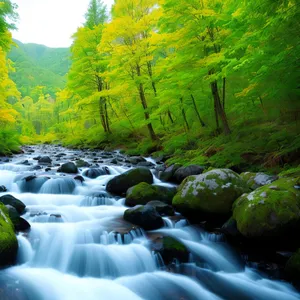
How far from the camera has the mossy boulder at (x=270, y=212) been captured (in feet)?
15.9

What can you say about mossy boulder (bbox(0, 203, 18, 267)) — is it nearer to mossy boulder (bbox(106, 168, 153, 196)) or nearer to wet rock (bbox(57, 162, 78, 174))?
mossy boulder (bbox(106, 168, 153, 196))

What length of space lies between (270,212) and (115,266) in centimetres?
285

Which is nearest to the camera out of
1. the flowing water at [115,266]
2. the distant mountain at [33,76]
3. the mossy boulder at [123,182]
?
the flowing water at [115,266]

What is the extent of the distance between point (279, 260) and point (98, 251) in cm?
311

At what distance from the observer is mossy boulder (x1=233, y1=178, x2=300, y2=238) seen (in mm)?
4844

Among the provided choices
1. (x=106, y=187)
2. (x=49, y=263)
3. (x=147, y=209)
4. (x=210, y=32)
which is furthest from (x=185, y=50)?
(x=49, y=263)

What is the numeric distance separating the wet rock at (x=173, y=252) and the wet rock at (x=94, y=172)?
580 cm

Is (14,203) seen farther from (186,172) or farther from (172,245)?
(186,172)

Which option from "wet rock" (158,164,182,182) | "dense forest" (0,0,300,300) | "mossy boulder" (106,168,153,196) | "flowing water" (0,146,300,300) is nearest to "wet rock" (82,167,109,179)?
"dense forest" (0,0,300,300)

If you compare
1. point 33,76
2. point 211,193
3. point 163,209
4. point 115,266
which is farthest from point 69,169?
point 33,76

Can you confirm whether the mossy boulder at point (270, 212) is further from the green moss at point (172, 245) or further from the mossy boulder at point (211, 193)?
the green moss at point (172, 245)

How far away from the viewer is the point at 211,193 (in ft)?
20.2

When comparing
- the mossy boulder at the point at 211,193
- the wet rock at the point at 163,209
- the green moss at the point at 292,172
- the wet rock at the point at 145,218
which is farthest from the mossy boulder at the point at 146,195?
the green moss at the point at 292,172

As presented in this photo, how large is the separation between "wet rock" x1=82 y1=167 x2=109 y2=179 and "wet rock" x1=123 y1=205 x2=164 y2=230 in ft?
15.0
